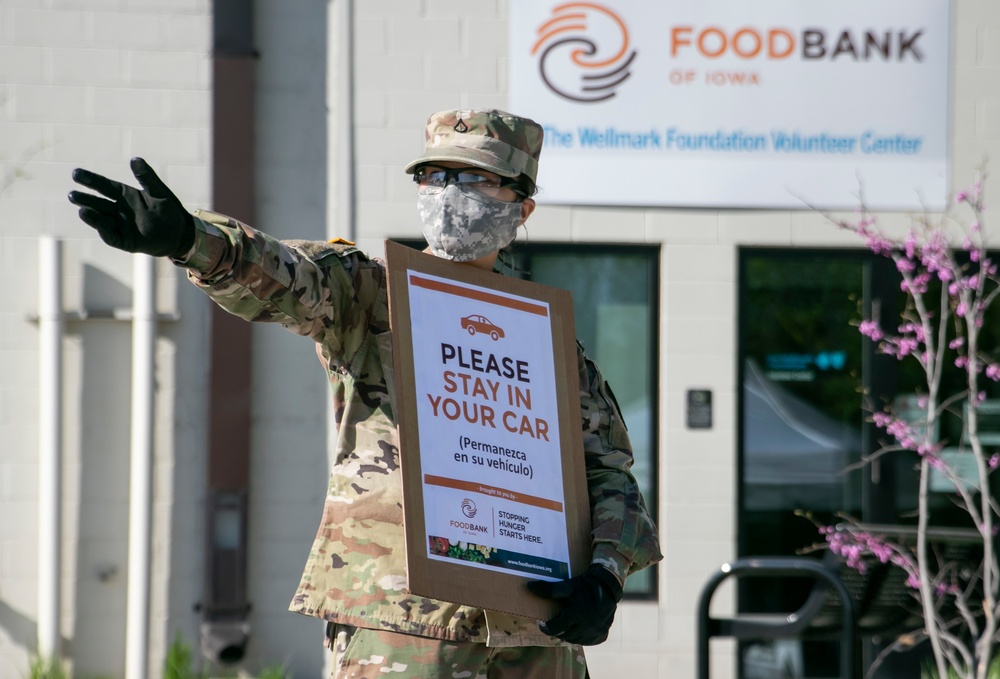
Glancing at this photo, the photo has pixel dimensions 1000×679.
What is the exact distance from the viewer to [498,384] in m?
2.51

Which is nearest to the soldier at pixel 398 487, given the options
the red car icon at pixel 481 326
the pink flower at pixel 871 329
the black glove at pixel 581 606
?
the black glove at pixel 581 606

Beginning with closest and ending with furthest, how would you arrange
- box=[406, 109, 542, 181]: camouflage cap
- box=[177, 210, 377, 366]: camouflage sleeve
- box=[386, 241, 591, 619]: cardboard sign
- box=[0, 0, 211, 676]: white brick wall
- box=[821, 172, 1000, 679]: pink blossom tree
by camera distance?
box=[177, 210, 377, 366]: camouflage sleeve, box=[386, 241, 591, 619]: cardboard sign, box=[406, 109, 542, 181]: camouflage cap, box=[821, 172, 1000, 679]: pink blossom tree, box=[0, 0, 211, 676]: white brick wall

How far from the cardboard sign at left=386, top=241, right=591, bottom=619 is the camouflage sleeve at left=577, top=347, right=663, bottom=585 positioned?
0.06m

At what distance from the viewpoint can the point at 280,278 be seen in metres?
2.21

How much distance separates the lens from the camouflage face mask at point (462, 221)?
98.0 inches

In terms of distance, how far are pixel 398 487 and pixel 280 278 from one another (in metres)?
0.50

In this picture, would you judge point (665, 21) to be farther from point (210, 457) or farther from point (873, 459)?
point (210, 457)

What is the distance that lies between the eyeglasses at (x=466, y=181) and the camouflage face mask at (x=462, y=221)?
0.01 meters

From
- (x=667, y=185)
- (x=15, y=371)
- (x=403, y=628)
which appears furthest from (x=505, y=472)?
(x=15, y=371)

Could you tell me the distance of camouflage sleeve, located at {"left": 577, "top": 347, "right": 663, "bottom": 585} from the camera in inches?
98.3

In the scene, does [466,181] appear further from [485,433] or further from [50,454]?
[50,454]

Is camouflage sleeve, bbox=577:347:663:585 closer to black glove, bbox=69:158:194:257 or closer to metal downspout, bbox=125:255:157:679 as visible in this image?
black glove, bbox=69:158:194:257

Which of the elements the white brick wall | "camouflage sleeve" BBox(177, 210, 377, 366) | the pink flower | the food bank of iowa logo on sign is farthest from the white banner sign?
"camouflage sleeve" BBox(177, 210, 377, 366)

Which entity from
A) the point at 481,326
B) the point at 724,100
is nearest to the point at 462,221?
the point at 481,326
